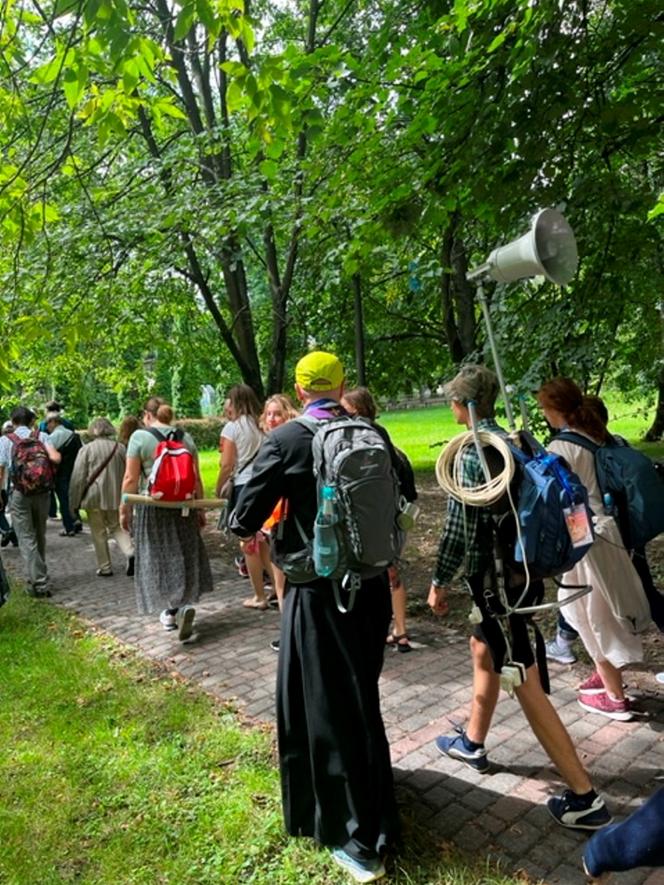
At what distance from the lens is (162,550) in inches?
223

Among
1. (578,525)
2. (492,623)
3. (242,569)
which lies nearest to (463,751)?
(492,623)

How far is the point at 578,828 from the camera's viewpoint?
2885mm

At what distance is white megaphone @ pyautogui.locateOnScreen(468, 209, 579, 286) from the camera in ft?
9.40

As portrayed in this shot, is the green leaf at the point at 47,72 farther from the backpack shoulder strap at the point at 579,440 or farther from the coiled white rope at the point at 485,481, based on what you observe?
the backpack shoulder strap at the point at 579,440

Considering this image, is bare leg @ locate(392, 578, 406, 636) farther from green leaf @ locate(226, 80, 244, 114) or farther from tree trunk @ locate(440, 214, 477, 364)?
tree trunk @ locate(440, 214, 477, 364)

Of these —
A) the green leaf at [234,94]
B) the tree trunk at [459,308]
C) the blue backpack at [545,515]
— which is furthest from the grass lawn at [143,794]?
the tree trunk at [459,308]

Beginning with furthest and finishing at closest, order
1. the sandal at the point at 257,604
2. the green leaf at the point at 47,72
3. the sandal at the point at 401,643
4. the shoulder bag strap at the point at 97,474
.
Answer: the shoulder bag strap at the point at 97,474 → the sandal at the point at 257,604 → the sandal at the point at 401,643 → the green leaf at the point at 47,72

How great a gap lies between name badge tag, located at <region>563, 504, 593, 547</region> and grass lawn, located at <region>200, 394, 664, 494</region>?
10.2m

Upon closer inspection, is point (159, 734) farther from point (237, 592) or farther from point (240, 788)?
point (237, 592)

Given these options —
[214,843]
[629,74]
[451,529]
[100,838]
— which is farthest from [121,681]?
[629,74]

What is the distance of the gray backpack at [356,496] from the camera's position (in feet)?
8.70

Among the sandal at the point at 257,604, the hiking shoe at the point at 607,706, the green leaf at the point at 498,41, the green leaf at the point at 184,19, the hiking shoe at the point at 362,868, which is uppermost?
the green leaf at the point at 498,41

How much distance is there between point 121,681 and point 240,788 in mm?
1833

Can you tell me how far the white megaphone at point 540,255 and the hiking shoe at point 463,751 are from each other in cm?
228
